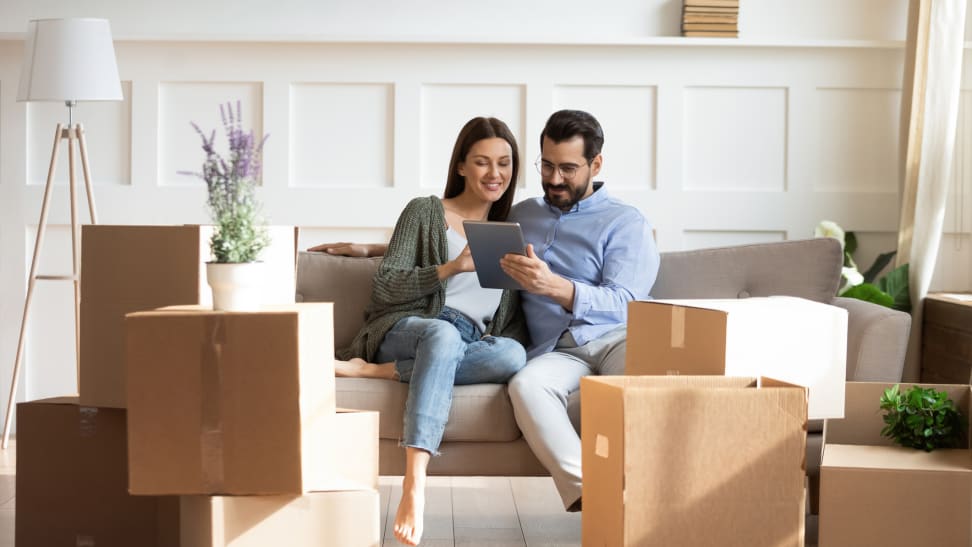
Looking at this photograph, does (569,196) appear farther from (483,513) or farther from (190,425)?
(190,425)

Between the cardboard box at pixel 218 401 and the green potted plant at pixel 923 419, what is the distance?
4.44ft

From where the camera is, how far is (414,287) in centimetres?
299

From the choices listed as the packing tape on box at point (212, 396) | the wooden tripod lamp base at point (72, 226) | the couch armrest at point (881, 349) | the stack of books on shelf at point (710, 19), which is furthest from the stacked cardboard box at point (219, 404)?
the stack of books on shelf at point (710, 19)

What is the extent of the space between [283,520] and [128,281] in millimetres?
582

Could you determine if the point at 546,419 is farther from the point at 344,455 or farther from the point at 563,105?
the point at 563,105

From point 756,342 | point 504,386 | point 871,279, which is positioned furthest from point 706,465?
point 871,279

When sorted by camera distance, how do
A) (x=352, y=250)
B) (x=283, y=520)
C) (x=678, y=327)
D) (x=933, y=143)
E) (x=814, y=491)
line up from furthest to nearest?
(x=933, y=143)
(x=352, y=250)
(x=814, y=491)
(x=678, y=327)
(x=283, y=520)

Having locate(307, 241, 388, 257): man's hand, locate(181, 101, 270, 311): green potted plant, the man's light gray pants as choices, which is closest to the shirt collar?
the man's light gray pants

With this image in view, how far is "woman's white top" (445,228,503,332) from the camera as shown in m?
3.08

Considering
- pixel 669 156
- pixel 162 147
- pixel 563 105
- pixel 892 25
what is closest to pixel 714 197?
pixel 669 156

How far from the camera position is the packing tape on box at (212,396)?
6.51 feet

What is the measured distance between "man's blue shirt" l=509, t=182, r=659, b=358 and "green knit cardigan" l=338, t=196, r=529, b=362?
65 millimetres

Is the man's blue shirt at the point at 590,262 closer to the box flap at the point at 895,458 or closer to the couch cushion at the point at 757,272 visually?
the couch cushion at the point at 757,272

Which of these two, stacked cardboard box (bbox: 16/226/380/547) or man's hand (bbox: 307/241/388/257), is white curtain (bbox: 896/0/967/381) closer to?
man's hand (bbox: 307/241/388/257)
